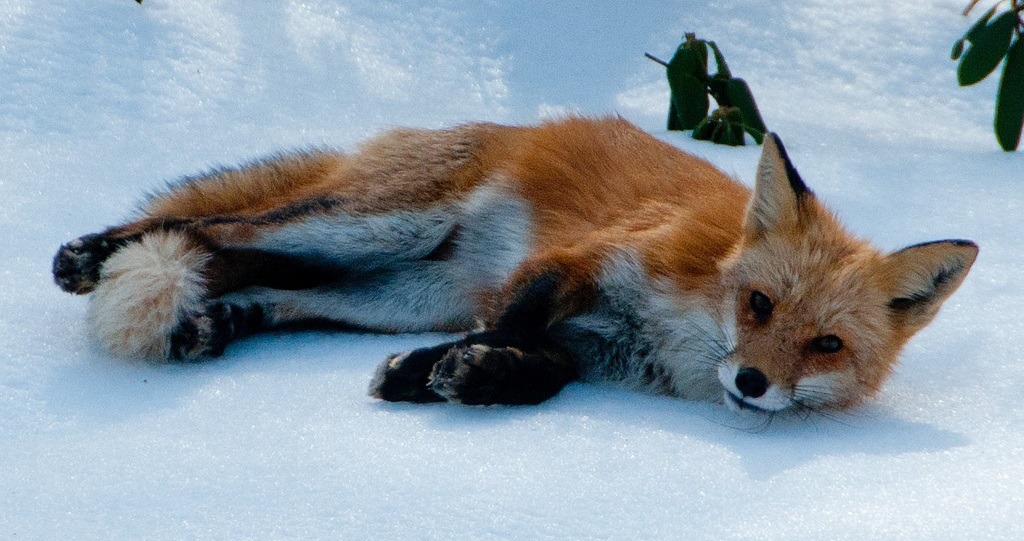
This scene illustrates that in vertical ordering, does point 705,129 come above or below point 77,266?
above

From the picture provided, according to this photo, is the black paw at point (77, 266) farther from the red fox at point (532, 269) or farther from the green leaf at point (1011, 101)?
the green leaf at point (1011, 101)

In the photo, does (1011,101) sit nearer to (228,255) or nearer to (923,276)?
(923,276)

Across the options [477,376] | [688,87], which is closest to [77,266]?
[477,376]

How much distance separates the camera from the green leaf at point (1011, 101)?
142 inches

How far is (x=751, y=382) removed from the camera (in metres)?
2.28

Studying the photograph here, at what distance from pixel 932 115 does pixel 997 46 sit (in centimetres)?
99

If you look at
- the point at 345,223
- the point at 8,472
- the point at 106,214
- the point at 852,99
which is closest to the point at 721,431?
the point at 345,223

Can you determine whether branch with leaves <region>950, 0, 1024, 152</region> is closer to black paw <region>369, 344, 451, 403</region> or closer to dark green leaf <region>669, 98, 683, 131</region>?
dark green leaf <region>669, 98, 683, 131</region>

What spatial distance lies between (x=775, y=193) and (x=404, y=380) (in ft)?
3.20

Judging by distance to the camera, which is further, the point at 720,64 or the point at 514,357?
the point at 720,64

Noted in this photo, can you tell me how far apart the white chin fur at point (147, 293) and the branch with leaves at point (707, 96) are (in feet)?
6.52

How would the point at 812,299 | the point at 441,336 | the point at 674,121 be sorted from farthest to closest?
the point at 674,121
the point at 441,336
the point at 812,299

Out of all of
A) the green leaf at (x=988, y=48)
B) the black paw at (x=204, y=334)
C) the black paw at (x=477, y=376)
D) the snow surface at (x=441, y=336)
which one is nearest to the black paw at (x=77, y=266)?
the snow surface at (x=441, y=336)

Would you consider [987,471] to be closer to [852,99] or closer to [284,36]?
[852,99]
